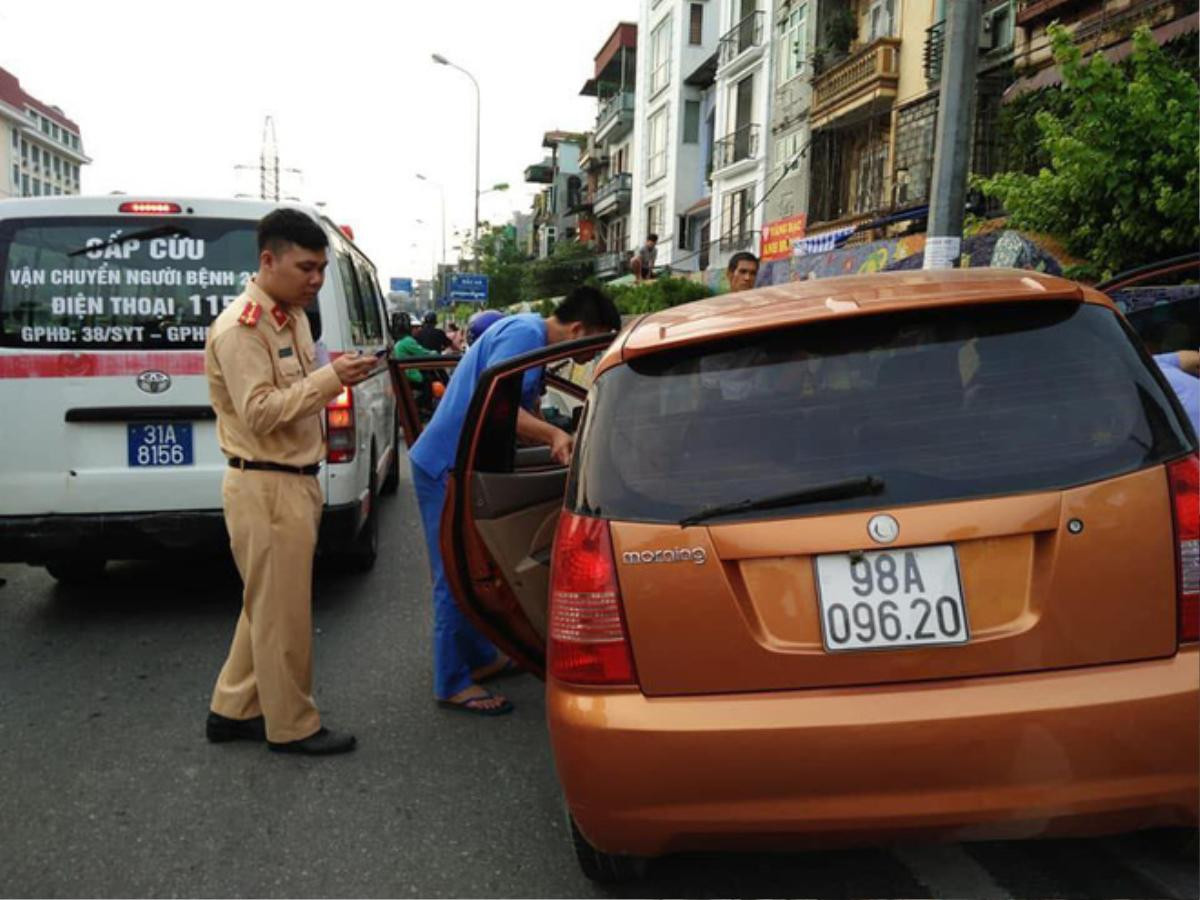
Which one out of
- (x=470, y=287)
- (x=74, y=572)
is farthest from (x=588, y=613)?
(x=470, y=287)

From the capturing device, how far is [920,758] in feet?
6.61

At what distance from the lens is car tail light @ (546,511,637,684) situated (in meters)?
2.18

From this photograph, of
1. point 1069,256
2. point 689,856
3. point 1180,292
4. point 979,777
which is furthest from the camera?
point 1069,256

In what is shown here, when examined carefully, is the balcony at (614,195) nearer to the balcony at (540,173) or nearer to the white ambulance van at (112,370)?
the balcony at (540,173)

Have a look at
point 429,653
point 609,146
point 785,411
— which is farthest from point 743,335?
point 609,146

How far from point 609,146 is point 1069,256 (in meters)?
43.2

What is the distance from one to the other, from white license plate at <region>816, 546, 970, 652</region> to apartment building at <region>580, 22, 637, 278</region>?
40855 mm

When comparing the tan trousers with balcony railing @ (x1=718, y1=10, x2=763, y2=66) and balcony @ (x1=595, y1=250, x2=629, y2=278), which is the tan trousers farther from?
balcony @ (x1=595, y1=250, x2=629, y2=278)

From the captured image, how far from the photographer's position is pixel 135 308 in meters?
4.59

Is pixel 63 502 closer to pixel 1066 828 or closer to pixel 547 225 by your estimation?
pixel 1066 828

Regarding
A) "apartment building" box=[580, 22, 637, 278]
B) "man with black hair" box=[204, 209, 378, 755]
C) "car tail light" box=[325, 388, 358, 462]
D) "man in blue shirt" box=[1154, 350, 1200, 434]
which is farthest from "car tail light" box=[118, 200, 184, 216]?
"apartment building" box=[580, 22, 637, 278]

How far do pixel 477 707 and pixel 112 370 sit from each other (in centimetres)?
233

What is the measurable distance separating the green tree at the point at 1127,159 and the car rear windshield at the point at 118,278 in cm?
573

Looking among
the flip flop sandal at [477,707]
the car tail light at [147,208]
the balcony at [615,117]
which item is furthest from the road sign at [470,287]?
the flip flop sandal at [477,707]
